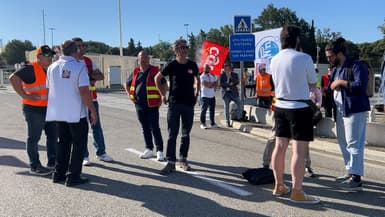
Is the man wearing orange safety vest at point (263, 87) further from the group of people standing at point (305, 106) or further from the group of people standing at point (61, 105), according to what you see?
the group of people standing at point (61, 105)

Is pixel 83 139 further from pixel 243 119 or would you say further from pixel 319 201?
pixel 243 119

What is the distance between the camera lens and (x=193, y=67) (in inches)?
250

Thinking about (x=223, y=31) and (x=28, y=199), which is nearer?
(x=28, y=199)

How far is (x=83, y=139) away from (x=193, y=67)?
6.47 feet

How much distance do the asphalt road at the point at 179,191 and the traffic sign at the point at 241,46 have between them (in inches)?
160

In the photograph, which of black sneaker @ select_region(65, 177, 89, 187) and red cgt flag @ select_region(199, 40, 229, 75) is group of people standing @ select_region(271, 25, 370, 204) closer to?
black sneaker @ select_region(65, 177, 89, 187)

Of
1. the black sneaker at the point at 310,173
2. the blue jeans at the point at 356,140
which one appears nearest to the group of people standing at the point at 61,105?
the black sneaker at the point at 310,173

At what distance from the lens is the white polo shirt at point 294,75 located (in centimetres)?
464

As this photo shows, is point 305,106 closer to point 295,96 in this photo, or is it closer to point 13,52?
point 295,96

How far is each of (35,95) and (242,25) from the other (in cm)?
697

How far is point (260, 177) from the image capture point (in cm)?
571

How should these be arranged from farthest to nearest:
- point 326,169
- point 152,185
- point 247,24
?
1. point 247,24
2. point 326,169
3. point 152,185

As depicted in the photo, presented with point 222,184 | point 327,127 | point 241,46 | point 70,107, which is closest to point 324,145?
point 327,127

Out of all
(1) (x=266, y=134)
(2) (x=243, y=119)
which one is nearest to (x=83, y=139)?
(1) (x=266, y=134)
